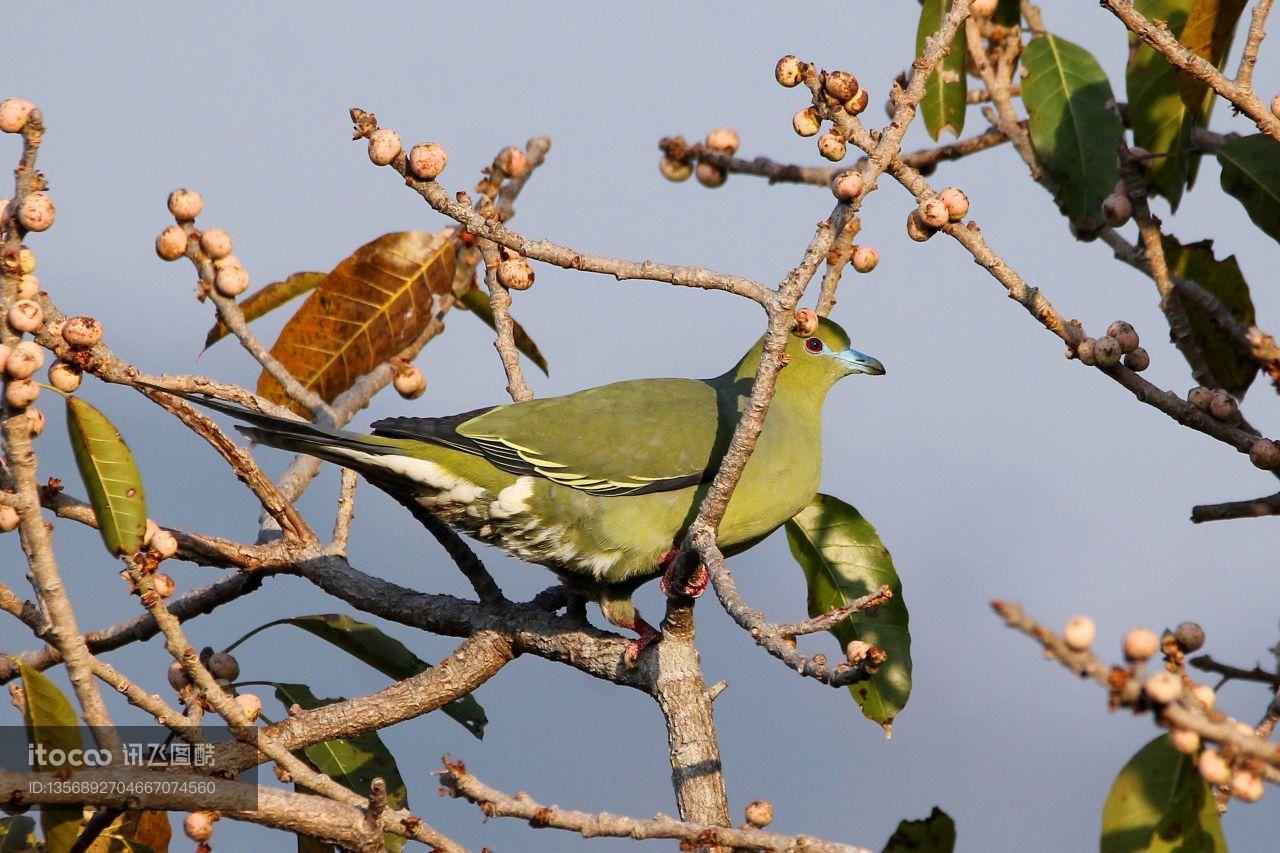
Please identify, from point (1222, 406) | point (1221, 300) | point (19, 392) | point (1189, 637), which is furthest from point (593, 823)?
point (1221, 300)

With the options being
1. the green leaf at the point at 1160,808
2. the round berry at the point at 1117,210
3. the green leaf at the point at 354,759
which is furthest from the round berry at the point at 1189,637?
the green leaf at the point at 354,759

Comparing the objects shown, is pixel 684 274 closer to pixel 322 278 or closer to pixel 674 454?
pixel 674 454

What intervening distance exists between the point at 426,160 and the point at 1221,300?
2.43 meters

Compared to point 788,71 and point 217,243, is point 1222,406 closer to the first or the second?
point 788,71

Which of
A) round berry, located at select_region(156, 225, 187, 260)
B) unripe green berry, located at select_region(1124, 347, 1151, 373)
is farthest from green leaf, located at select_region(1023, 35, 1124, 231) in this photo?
round berry, located at select_region(156, 225, 187, 260)

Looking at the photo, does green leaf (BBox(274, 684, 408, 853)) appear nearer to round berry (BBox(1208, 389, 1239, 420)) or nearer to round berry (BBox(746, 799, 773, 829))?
round berry (BBox(746, 799, 773, 829))

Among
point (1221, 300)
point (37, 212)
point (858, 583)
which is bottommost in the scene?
point (858, 583)

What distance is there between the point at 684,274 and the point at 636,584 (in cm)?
158

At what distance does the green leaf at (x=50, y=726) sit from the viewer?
9.01ft

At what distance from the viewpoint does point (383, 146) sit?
2.76m

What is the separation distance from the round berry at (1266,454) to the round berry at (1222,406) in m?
0.12

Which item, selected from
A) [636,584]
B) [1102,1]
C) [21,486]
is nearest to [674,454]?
[636,584]

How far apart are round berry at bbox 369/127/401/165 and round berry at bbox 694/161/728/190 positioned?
222cm

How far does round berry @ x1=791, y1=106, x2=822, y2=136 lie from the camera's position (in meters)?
2.92
